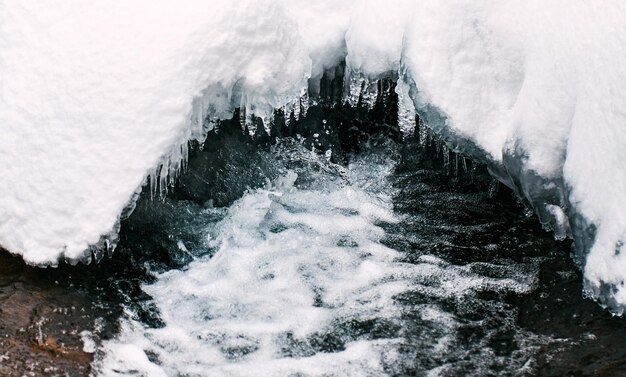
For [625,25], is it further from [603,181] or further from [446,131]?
[446,131]

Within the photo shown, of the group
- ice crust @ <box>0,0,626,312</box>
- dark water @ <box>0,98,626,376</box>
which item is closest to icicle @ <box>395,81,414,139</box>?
ice crust @ <box>0,0,626,312</box>

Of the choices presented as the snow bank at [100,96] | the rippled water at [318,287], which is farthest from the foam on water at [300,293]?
the snow bank at [100,96]

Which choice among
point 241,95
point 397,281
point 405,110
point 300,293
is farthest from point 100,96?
point 397,281

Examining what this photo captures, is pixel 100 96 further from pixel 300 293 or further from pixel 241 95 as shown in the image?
pixel 300 293

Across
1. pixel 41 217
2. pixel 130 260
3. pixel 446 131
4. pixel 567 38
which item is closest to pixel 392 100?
pixel 446 131

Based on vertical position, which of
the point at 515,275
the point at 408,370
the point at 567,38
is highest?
the point at 567,38
